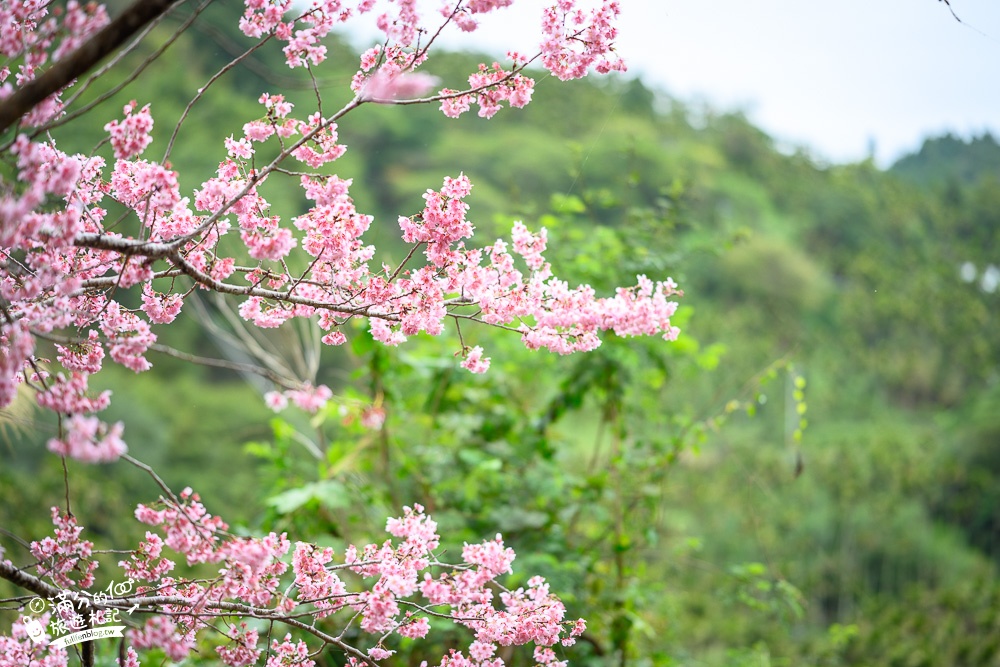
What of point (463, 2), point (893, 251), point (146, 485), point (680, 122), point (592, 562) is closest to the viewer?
point (463, 2)

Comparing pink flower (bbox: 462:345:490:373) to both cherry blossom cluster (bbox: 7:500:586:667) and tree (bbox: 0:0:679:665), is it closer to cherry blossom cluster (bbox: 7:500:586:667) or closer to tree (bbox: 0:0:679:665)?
tree (bbox: 0:0:679:665)

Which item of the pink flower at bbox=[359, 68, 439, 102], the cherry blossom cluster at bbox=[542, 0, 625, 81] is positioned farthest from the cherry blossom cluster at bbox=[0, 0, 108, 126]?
the cherry blossom cluster at bbox=[542, 0, 625, 81]

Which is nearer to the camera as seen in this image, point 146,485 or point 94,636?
point 94,636

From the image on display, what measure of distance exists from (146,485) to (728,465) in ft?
21.2

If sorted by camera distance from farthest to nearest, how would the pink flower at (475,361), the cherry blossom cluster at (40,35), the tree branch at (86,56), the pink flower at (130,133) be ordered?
the pink flower at (475,361), the pink flower at (130,133), the cherry blossom cluster at (40,35), the tree branch at (86,56)

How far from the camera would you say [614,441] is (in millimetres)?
2727

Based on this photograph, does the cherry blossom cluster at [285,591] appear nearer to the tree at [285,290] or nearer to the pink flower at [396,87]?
the tree at [285,290]

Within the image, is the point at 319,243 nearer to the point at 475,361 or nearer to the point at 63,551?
the point at 475,361

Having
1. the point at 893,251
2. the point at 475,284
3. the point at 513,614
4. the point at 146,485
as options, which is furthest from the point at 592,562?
the point at 893,251

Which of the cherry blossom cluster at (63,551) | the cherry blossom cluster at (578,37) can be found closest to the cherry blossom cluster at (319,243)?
the cherry blossom cluster at (578,37)

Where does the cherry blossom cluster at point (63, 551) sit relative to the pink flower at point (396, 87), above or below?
below

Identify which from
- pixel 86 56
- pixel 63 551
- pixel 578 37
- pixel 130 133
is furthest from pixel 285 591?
pixel 578 37

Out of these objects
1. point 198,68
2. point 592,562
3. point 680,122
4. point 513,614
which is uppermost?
point 680,122

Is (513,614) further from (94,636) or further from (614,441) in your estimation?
(614,441)
